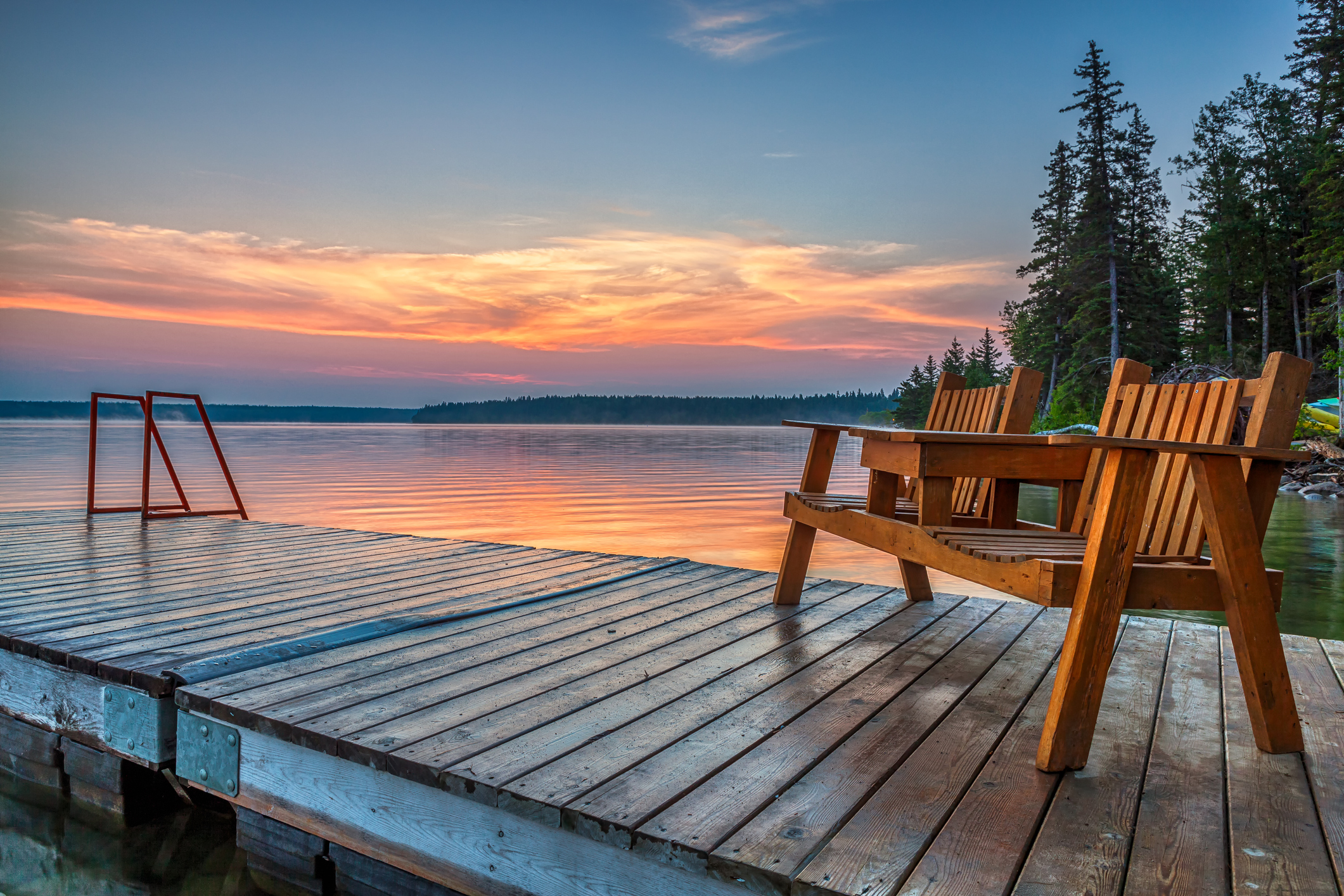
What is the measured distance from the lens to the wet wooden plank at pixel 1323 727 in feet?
5.34

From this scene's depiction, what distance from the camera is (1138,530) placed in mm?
1921

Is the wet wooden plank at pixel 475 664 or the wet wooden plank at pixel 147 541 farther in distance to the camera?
the wet wooden plank at pixel 147 541

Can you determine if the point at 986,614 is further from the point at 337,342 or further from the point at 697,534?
the point at 337,342

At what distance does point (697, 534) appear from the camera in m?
10.0

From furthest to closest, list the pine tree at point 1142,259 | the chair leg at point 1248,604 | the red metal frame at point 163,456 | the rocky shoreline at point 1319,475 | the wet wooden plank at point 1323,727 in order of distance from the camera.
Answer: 1. the pine tree at point 1142,259
2. the rocky shoreline at point 1319,475
3. the red metal frame at point 163,456
4. the chair leg at point 1248,604
5. the wet wooden plank at point 1323,727

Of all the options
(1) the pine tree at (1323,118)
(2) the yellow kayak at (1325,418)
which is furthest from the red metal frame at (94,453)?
(2) the yellow kayak at (1325,418)

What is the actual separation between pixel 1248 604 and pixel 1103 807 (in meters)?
0.75

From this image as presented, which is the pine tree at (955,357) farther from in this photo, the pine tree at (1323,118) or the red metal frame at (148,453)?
the red metal frame at (148,453)

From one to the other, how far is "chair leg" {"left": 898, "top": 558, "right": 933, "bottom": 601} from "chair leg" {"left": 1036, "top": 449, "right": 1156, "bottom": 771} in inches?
64.4

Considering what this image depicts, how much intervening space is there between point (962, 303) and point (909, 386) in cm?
4236

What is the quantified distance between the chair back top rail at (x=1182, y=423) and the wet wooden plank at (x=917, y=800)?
65 centimetres

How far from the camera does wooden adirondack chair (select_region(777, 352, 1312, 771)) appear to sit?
1898 mm

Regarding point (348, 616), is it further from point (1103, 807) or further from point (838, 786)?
point (1103, 807)

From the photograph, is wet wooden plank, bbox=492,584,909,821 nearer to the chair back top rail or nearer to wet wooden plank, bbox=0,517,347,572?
the chair back top rail
